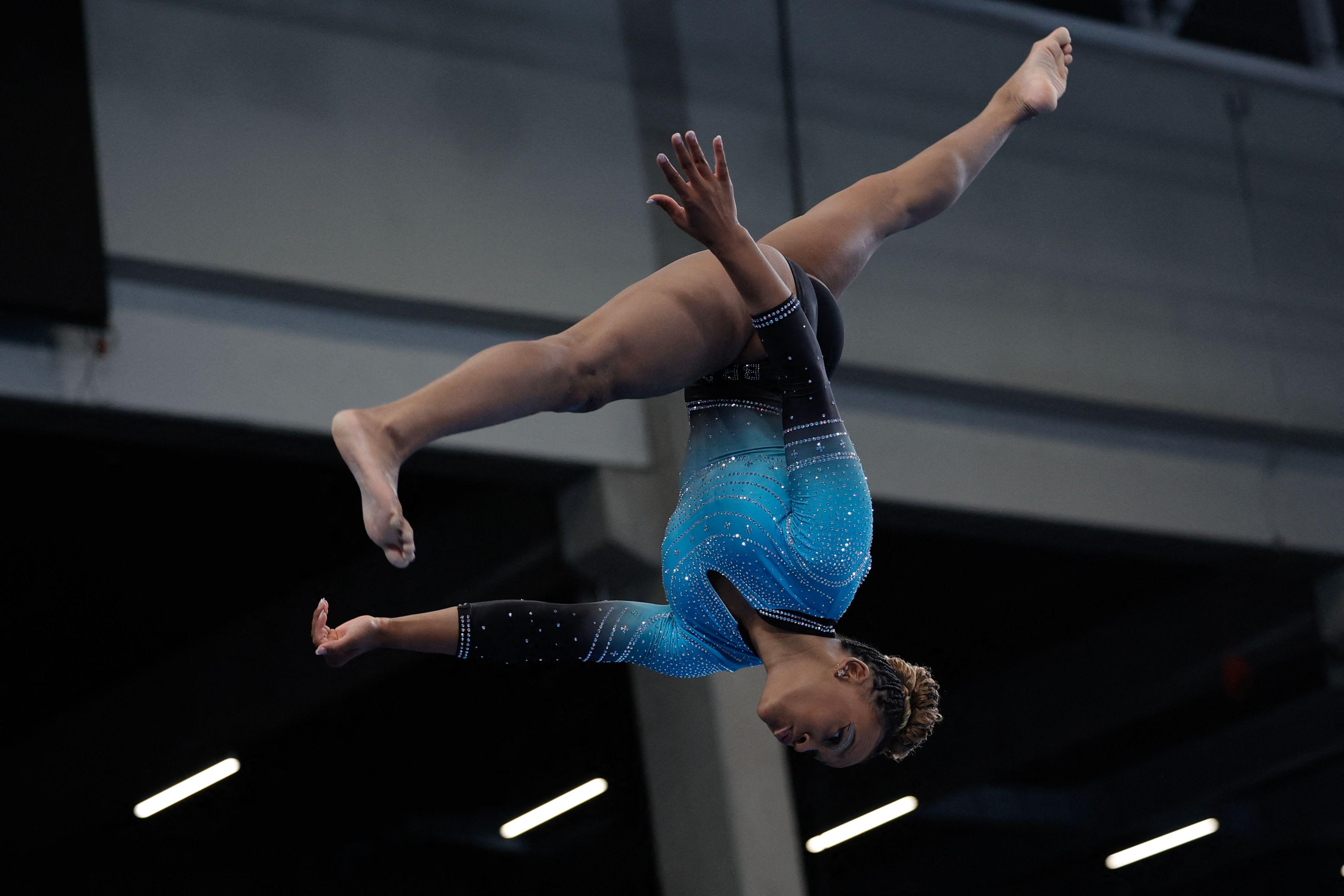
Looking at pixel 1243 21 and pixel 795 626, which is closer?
pixel 795 626

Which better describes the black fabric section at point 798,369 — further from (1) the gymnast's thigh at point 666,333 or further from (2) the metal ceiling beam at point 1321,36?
(2) the metal ceiling beam at point 1321,36

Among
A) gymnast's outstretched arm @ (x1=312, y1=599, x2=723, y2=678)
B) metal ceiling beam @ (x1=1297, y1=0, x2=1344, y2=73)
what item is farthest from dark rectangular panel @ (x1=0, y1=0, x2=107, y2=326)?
metal ceiling beam @ (x1=1297, y1=0, x2=1344, y2=73)

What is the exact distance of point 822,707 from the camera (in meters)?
3.44

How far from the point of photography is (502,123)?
6.80 meters

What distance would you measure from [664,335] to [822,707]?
812 mm

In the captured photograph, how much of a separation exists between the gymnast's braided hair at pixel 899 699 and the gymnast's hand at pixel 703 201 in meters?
0.96

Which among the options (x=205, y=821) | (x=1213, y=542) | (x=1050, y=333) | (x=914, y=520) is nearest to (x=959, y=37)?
(x=1050, y=333)

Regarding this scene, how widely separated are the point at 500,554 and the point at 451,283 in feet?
4.89

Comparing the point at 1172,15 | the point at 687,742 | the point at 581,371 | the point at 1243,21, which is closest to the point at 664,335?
the point at 581,371

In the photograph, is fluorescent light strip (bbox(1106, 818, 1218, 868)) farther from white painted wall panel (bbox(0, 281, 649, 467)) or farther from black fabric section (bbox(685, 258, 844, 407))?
black fabric section (bbox(685, 258, 844, 407))

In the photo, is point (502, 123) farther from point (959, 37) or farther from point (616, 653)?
point (616, 653)

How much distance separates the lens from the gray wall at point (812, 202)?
619 cm

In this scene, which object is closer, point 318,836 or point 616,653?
point 616,653

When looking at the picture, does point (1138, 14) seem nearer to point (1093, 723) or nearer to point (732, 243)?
point (1093, 723)
